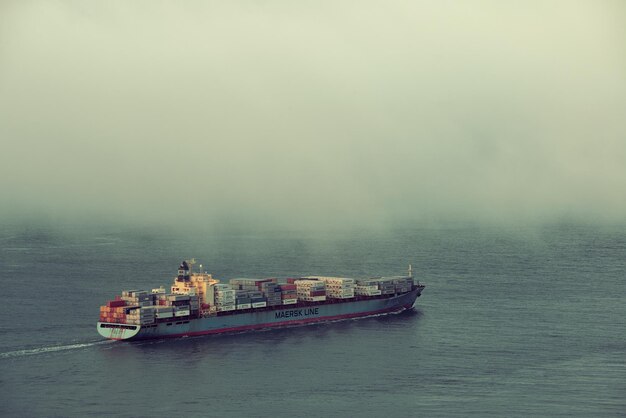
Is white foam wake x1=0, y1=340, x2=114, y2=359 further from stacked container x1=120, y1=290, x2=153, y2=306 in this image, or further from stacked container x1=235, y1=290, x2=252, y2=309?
stacked container x1=235, y1=290, x2=252, y2=309

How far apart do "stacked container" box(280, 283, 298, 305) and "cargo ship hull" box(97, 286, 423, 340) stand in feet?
3.79

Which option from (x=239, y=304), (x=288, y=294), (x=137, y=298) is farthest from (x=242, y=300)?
(x=137, y=298)

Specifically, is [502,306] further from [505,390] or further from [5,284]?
[5,284]

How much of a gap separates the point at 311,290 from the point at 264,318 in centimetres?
1064

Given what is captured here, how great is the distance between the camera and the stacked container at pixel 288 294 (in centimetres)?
13988

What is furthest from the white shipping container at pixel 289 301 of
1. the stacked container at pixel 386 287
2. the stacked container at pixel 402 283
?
the stacked container at pixel 402 283

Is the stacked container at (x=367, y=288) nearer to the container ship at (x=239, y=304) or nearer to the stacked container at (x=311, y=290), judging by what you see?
the container ship at (x=239, y=304)

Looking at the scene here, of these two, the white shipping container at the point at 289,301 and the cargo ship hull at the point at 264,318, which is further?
the white shipping container at the point at 289,301

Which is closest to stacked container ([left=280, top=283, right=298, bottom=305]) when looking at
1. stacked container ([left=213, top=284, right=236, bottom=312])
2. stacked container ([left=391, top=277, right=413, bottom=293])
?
stacked container ([left=213, top=284, right=236, bottom=312])

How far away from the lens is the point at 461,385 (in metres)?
95.9

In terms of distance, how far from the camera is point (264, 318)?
135 metres

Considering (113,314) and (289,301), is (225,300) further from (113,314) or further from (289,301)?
(113,314)

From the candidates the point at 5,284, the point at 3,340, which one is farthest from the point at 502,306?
the point at 5,284

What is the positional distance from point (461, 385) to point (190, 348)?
3683 centimetres
